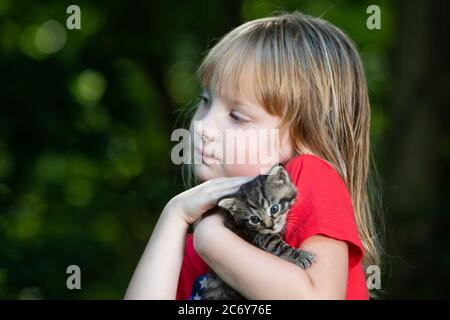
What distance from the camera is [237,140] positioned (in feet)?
9.18

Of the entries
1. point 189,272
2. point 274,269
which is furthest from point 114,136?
point 274,269

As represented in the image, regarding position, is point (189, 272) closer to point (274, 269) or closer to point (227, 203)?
point (227, 203)

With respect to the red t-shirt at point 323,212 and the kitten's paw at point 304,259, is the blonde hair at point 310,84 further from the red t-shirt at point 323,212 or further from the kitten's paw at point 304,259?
the kitten's paw at point 304,259

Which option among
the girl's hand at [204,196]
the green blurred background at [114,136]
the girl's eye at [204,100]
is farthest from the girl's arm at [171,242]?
the green blurred background at [114,136]

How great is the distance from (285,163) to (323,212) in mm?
442

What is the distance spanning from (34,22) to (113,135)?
6.76ft

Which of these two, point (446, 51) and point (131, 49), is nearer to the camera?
point (446, 51)

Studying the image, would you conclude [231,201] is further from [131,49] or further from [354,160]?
[131,49]

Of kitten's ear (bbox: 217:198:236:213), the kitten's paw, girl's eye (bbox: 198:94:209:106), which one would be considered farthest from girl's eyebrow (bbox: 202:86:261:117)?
the kitten's paw

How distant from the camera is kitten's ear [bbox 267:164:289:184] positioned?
2709 millimetres

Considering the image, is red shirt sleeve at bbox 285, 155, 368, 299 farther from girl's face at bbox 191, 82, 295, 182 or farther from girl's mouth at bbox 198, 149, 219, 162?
girl's mouth at bbox 198, 149, 219, 162

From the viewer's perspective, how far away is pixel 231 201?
273cm
